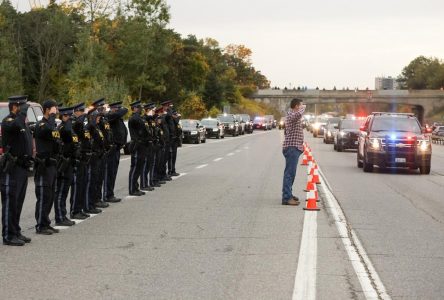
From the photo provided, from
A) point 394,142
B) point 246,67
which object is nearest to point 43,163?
point 394,142

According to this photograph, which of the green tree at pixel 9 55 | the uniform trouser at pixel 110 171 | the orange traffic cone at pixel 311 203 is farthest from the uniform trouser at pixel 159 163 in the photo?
the green tree at pixel 9 55

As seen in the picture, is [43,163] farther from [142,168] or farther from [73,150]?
[142,168]

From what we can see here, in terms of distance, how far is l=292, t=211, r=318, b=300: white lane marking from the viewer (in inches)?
272

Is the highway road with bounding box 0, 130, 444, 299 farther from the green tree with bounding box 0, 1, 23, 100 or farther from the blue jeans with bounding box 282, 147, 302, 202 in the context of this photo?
the green tree with bounding box 0, 1, 23, 100

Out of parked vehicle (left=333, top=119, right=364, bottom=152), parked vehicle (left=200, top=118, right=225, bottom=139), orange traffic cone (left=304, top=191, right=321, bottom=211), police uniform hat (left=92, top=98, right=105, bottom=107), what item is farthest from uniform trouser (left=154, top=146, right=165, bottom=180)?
parked vehicle (left=200, top=118, right=225, bottom=139)

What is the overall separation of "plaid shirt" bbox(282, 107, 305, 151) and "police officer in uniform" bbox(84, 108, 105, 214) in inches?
132

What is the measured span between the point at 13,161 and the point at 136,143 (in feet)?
20.0

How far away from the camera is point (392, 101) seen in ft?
447

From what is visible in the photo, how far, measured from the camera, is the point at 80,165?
467 inches

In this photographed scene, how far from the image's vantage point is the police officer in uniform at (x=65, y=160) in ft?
35.8

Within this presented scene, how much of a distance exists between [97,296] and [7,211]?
10.1 feet

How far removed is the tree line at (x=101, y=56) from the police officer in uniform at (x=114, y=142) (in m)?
37.8

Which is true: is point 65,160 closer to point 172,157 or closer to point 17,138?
point 17,138

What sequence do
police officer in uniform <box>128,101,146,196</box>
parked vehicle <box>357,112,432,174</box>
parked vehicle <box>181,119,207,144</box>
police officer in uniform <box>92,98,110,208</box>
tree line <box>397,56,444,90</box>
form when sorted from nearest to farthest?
→ police officer in uniform <box>92,98,110,208</box>
police officer in uniform <box>128,101,146,196</box>
parked vehicle <box>357,112,432,174</box>
parked vehicle <box>181,119,207,144</box>
tree line <box>397,56,444,90</box>
